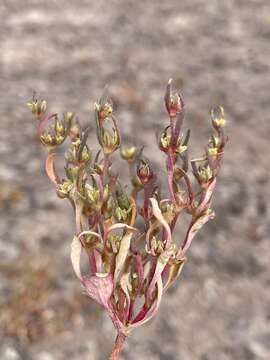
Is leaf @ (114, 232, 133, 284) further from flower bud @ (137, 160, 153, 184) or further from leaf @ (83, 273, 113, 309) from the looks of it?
flower bud @ (137, 160, 153, 184)

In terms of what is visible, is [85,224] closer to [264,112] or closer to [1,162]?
[1,162]

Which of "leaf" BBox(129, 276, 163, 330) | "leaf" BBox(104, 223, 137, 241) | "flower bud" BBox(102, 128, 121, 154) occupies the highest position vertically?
"flower bud" BBox(102, 128, 121, 154)

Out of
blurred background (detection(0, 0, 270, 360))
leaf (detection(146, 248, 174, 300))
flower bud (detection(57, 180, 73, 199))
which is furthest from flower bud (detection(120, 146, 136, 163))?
blurred background (detection(0, 0, 270, 360))

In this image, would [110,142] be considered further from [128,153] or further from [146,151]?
[146,151]

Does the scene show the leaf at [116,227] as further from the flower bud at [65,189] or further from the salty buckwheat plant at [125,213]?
the flower bud at [65,189]

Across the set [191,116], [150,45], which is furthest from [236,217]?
[150,45]

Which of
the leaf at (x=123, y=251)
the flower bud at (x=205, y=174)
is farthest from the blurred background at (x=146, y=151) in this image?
the flower bud at (x=205, y=174)
